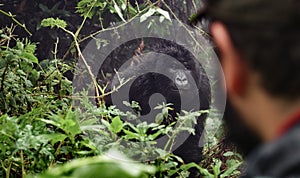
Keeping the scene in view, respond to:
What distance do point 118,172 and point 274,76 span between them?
0.12m

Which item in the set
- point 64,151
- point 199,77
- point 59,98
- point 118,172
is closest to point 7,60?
point 59,98

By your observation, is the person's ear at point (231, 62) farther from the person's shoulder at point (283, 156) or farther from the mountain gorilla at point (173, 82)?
the mountain gorilla at point (173, 82)

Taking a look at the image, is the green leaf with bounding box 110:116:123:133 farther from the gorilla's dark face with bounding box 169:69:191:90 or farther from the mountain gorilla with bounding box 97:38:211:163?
the gorilla's dark face with bounding box 169:69:191:90

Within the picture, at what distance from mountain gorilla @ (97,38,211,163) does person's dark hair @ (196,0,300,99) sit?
1.35 metres

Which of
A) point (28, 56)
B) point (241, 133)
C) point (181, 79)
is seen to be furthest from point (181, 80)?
point (241, 133)

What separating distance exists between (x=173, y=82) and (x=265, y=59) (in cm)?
154

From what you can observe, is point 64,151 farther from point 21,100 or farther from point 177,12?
point 177,12

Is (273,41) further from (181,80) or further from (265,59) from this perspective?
(181,80)

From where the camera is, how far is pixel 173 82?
6.34 ft

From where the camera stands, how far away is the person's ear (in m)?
0.41

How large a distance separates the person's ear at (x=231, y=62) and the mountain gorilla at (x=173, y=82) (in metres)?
1.33

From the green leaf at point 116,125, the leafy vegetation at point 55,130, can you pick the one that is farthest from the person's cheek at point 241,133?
the green leaf at point 116,125

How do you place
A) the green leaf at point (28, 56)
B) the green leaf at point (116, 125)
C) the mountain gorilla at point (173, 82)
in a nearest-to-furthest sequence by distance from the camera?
1. the green leaf at point (116, 125)
2. the green leaf at point (28, 56)
3. the mountain gorilla at point (173, 82)

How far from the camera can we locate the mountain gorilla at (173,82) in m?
1.88
